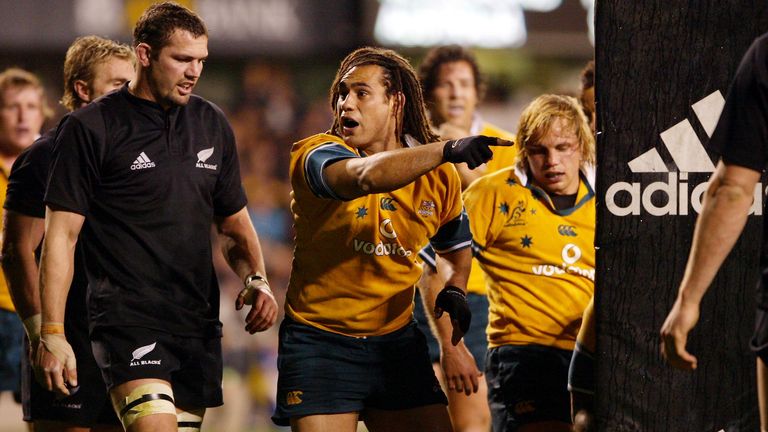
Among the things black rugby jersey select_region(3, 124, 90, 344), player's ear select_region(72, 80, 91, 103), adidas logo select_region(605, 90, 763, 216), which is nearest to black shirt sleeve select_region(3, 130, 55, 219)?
black rugby jersey select_region(3, 124, 90, 344)

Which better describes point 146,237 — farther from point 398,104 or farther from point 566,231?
point 566,231

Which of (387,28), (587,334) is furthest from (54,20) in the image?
(587,334)

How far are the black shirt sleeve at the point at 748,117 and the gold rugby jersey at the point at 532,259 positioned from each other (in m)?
2.09

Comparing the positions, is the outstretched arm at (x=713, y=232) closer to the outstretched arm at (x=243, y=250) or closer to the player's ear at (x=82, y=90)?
the outstretched arm at (x=243, y=250)

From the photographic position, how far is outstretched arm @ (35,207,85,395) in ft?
16.0

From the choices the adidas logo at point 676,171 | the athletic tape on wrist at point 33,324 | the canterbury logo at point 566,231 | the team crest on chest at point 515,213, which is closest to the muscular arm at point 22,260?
the athletic tape on wrist at point 33,324

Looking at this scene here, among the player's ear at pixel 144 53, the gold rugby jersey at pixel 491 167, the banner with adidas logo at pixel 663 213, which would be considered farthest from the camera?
the gold rugby jersey at pixel 491 167

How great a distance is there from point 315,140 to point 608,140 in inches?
42.3

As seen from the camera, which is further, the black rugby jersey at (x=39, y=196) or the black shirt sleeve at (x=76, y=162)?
the black rugby jersey at (x=39, y=196)

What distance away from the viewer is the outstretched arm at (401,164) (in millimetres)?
4168

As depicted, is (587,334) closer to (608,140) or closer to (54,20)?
(608,140)

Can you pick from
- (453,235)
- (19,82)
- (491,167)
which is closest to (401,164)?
(453,235)

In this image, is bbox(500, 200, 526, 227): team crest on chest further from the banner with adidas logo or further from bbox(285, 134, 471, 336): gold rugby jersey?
the banner with adidas logo

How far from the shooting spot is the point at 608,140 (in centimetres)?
467
